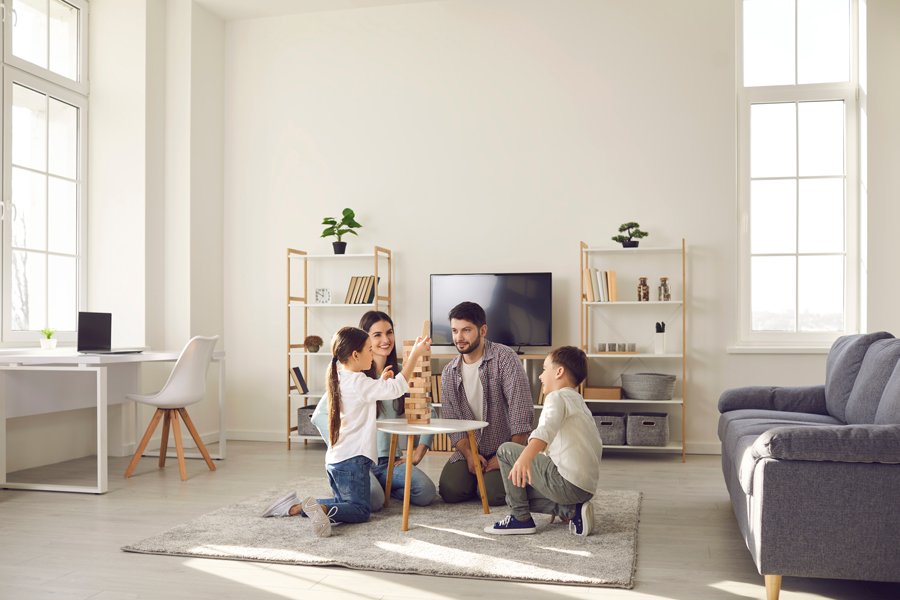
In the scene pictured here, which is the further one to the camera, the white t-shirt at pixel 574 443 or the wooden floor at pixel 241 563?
the white t-shirt at pixel 574 443

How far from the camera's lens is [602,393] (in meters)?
4.88

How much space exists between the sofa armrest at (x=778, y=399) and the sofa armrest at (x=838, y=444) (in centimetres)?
159

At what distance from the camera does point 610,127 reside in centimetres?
523

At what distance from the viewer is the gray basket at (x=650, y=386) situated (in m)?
4.79

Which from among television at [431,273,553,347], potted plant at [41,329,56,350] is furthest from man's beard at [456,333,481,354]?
potted plant at [41,329,56,350]

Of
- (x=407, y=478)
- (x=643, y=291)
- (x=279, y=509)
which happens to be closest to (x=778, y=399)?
(x=643, y=291)

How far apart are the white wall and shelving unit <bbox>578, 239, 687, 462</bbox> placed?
A: 0.09 metres

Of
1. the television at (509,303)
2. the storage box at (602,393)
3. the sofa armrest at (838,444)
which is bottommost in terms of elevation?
the storage box at (602,393)

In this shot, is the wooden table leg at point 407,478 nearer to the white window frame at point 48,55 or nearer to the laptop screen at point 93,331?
the laptop screen at point 93,331

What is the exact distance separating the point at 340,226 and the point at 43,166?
2.04 m

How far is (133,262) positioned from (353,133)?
189cm

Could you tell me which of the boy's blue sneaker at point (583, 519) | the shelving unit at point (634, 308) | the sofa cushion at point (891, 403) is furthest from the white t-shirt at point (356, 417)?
the shelving unit at point (634, 308)

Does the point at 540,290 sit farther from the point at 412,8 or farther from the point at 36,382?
the point at 36,382

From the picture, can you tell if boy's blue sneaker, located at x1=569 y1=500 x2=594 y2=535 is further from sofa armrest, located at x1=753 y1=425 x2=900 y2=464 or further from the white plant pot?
the white plant pot
